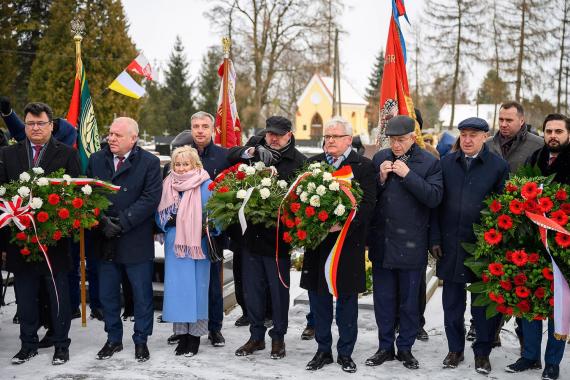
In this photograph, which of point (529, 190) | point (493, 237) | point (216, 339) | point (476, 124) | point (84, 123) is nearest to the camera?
point (529, 190)

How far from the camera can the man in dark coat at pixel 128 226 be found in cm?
546

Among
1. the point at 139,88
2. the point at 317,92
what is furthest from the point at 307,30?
the point at 139,88

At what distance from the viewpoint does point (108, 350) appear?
5562 mm

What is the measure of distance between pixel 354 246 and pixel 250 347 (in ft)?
4.65

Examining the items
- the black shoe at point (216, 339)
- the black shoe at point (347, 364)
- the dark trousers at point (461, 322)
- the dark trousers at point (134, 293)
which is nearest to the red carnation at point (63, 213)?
the dark trousers at point (134, 293)

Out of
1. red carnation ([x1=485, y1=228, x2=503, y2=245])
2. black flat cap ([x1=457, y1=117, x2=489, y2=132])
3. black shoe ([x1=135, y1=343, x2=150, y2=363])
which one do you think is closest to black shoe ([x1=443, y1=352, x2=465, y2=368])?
red carnation ([x1=485, y1=228, x2=503, y2=245])

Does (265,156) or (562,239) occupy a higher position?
(265,156)

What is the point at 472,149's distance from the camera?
5.27m

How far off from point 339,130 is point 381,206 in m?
0.78

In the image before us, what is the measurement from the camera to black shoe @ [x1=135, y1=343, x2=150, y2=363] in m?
5.47

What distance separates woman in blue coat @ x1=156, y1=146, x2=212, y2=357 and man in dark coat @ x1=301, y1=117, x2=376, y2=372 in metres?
1.03

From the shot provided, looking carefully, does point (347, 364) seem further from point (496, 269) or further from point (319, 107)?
point (319, 107)

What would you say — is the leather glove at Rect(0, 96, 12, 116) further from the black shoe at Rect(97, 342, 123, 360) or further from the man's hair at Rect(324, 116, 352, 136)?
the man's hair at Rect(324, 116, 352, 136)

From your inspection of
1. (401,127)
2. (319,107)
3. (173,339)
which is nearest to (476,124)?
(401,127)
